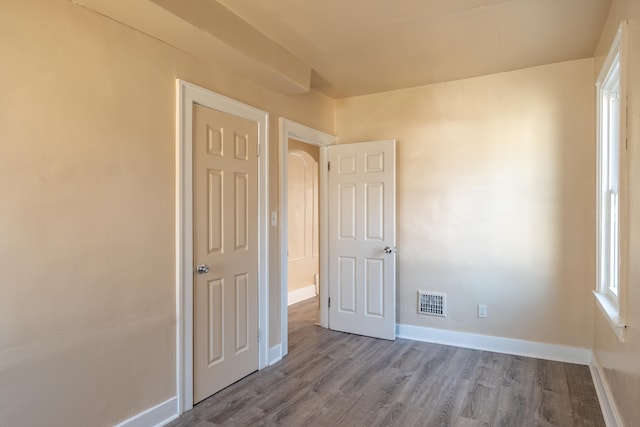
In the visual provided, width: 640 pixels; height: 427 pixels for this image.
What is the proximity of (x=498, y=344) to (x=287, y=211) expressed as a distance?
7.69 ft

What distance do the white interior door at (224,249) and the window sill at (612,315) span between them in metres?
2.41

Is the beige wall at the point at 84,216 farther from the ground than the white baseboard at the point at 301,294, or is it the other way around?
the beige wall at the point at 84,216

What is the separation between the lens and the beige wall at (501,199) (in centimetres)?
329

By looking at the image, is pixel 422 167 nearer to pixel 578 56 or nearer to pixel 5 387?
pixel 578 56

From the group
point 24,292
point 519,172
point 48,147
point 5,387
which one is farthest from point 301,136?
point 5,387

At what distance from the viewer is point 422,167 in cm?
393

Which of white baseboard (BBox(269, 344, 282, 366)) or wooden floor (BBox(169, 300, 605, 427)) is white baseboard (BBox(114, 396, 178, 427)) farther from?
white baseboard (BBox(269, 344, 282, 366))

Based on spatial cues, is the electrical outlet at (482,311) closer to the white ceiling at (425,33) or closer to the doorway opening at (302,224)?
the white ceiling at (425,33)

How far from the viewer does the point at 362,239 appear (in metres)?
4.08

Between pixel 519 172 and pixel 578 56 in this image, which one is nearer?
pixel 578 56

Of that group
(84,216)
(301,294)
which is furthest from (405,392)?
(301,294)

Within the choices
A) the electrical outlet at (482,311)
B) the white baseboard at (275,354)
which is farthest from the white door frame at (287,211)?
the electrical outlet at (482,311)

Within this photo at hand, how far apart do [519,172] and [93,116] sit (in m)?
3.36

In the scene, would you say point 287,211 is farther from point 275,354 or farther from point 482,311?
point 482,311
